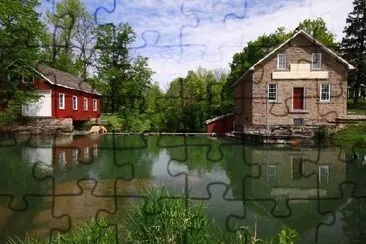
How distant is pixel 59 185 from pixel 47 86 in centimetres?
2300

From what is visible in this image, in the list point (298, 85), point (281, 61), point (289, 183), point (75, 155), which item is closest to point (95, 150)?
point (75, 155)

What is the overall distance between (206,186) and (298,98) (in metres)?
19.8

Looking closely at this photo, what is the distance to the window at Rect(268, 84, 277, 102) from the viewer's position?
3042cm

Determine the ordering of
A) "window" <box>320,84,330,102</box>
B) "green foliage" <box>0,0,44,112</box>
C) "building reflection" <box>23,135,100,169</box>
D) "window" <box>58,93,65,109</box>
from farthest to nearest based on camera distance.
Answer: "window" <box>58,93,65,109</box> < "window" <box>320,84,330,102</box> < "green foliage" <box>0,0,44,112</box> < "building reflection" <box>23,135,100,169</box>

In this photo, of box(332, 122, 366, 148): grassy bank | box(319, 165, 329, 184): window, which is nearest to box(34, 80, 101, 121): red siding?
box(332, 122, 366, 148): grassy bank

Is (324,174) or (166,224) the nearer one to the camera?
(166,224)

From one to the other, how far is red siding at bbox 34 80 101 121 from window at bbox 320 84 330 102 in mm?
19946

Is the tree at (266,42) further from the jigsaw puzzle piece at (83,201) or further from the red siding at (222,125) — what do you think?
the jigsaw puzzle piece at (83,201)

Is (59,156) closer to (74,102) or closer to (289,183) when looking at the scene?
(289,183)

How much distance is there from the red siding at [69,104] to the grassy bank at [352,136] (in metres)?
21.0

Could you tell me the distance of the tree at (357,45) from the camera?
4200 cm

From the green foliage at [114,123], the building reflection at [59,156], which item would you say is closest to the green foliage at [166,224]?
the building reflection at [59,156]

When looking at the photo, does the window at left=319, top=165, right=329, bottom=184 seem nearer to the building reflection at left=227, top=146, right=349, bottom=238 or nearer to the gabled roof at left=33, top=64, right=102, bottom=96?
the building reflection at left=227, top=146, right=349, bottom=238

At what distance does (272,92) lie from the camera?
3053 cm
